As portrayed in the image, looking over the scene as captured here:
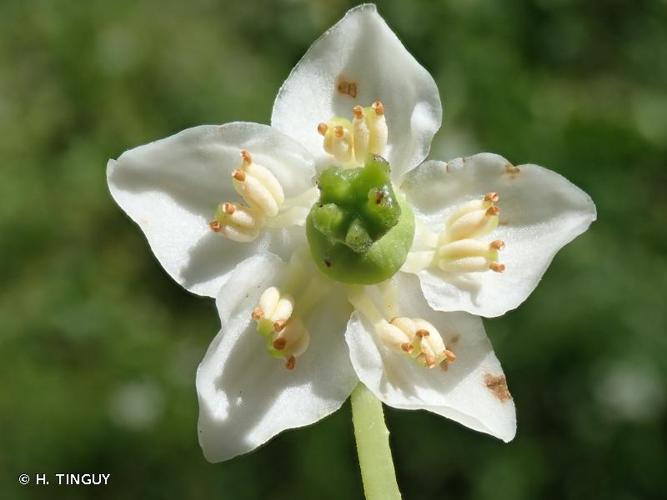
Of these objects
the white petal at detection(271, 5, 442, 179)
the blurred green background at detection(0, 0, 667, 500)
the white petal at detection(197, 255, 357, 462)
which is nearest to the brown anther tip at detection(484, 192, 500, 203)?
the white petal at detection(271, 5, 442, 179)

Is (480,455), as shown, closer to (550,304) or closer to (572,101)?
(550,304)

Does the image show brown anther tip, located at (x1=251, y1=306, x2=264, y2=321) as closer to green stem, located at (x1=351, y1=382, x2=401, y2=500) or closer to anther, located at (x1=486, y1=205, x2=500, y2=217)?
green stem, located at (x1=351, y1=382, x2=401, y2=500)

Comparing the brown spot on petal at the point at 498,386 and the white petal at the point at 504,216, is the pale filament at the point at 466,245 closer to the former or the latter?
the white petal at the point at 504,216

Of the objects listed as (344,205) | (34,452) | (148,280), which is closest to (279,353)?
(344,205)

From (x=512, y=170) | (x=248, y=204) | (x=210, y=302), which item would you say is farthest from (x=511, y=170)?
(x=210, y=302)

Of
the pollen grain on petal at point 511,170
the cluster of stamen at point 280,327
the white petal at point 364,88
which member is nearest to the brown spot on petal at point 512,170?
the pollen grain on petal at point 511,170
